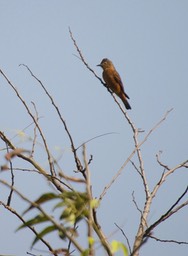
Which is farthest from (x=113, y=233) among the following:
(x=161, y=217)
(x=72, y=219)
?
(x=161, y=217)

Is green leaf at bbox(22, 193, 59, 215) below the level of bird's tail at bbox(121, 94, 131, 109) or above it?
below

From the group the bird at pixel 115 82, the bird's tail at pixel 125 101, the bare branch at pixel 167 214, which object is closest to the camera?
the bare branch at pixel 167 214

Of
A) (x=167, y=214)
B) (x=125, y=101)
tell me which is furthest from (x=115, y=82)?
(x=167, y=214)

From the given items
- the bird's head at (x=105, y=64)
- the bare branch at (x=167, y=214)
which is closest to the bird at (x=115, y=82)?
the bird's head at (x=105, y=64)

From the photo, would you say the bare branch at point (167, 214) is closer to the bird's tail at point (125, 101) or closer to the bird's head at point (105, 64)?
the bird's tail at point (125, 101)

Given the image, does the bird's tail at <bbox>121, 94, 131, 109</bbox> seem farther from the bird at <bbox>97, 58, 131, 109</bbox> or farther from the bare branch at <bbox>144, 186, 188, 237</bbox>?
the bare branch at <bbox>144, 186, 188, 237</bbox>

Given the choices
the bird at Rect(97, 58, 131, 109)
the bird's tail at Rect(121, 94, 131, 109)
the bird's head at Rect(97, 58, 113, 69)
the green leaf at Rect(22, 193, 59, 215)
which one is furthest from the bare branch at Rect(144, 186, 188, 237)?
the bird's head at Rect(97, 58, 113, 69)

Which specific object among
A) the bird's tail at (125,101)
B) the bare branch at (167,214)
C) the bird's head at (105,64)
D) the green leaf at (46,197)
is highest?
the bird's head at (105,64)

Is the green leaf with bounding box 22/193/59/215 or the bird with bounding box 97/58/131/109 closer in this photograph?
the green leaf with bounding box 22/193/59/215

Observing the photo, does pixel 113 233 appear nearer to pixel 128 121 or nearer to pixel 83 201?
pixel 83 201

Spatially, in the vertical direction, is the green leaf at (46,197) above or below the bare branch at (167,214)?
below

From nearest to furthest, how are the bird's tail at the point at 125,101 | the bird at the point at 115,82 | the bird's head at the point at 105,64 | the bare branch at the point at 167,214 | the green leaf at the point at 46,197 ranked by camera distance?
the green leaf at the point at 46,197, the bare branch at the point at 167,214, the bird at the point at 115,82, the bird's tail at the point at 125,101, the bird's head at the point at 105,64

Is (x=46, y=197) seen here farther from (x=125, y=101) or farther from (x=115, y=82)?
(x=125, y=101)

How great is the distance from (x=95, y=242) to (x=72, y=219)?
6.0 inches
